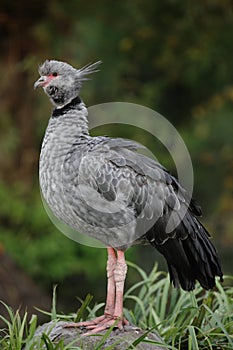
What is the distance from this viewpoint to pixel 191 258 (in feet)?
12.3

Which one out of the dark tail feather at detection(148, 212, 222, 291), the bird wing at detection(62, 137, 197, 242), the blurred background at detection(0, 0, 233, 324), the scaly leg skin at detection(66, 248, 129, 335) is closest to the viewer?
the bird wing at detection(62, 137, 197, 242)

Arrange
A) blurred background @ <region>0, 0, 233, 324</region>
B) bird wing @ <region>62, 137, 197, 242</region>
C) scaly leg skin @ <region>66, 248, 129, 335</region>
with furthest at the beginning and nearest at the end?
blurred background @ <region>0, 0, 233, 324</region> → scaly leg skin @ <region>66, 248, 129, 335</region> → bird wing @ <region>62, 137, 197, 242</region>

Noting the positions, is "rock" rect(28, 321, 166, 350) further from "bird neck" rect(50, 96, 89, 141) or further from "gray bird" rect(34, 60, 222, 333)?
"bird neck" rect(50, 96, 89, 141)

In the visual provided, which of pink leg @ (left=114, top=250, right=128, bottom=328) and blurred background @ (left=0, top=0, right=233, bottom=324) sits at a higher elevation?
blurred background @ (left=0, top=0, right=233, bottom=324)

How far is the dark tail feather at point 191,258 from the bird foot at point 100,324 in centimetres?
38

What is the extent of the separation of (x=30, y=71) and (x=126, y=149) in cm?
475

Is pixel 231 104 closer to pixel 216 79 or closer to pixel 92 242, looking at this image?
pixel 216 79

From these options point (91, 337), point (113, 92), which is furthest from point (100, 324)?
point (113, 92)

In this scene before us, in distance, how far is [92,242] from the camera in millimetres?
4801

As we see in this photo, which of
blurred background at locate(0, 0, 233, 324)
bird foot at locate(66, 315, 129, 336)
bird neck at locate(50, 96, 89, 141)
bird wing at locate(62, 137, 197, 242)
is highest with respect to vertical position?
blurred background at locate(0, 0, 233, 324)

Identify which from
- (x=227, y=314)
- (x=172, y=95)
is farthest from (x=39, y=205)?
(x=227, y=314)

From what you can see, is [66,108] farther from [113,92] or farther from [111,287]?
[113,92]

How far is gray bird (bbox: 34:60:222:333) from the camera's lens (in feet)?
11.4

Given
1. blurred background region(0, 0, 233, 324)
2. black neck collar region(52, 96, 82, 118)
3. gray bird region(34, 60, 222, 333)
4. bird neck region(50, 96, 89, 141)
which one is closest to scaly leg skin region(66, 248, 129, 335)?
gray bird region(34, 60, 222, 333)
